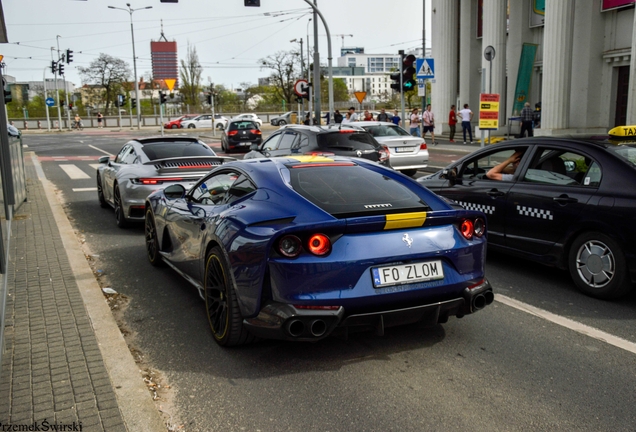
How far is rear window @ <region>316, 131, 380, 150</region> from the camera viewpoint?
13258 mm

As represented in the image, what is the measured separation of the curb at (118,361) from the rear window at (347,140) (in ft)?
21.5

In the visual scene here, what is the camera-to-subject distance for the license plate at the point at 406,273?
Answer: 4184mm

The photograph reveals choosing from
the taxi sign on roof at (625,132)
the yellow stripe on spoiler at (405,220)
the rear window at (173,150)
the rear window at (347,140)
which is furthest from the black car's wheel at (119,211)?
the taxi sign on roof at (625,132)

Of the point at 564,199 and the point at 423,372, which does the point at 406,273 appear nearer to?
the point at 423,372

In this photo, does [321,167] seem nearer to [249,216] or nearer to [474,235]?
[249,216]

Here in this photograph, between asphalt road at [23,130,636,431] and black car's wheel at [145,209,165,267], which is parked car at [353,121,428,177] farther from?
asphalt road at [23,130,636,431]

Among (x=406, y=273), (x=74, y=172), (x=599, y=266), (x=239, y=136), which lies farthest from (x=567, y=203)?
Answer: (x=239, y=136)

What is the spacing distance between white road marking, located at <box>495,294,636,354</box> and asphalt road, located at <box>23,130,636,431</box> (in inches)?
0.6

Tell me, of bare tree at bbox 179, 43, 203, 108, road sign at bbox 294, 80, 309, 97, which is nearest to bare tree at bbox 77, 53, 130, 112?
bare tree at bbox 179, 43, 203, 108

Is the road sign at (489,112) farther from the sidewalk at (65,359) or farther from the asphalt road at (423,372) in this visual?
the sidewalk at (65,359)

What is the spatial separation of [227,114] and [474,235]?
86518 mm

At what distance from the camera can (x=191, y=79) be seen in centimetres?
10250

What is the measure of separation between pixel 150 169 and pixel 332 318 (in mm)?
6680

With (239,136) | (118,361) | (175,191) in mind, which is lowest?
(118,361)
